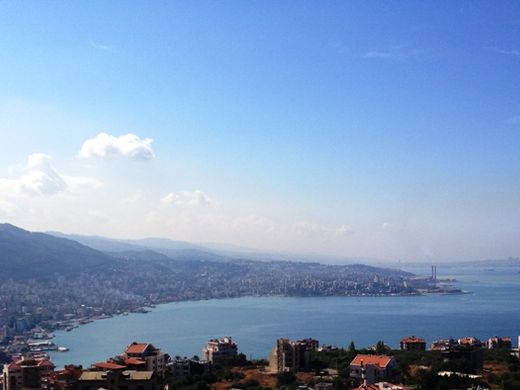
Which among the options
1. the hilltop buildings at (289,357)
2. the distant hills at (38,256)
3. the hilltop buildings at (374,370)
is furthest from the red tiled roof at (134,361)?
the distant hills at (38,256)

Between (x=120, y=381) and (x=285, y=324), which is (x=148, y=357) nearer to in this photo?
(x=120, y=381)

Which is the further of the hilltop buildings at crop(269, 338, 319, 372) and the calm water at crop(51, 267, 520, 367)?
the calm water at crop(51, 267, 520, 367)

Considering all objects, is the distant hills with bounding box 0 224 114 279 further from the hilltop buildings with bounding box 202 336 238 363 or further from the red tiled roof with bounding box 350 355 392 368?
the red tiled roof with bounding box 350 355 392 368

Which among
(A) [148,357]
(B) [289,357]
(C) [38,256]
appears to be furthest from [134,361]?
(C) [38,256]

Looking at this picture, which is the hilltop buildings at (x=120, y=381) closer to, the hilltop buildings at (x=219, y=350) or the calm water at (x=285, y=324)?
the hilltop buildings at (x=219, y=350)

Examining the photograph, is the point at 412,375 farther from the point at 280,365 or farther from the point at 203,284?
the point at 203,284

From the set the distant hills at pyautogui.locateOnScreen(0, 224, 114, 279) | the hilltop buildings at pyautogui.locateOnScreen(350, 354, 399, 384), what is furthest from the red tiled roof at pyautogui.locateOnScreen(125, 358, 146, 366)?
the distant hills at pyautogui.locateOnScreen(0, 224, 114, 279)

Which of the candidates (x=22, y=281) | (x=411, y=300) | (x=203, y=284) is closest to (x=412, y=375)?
(x=411, y=300)
